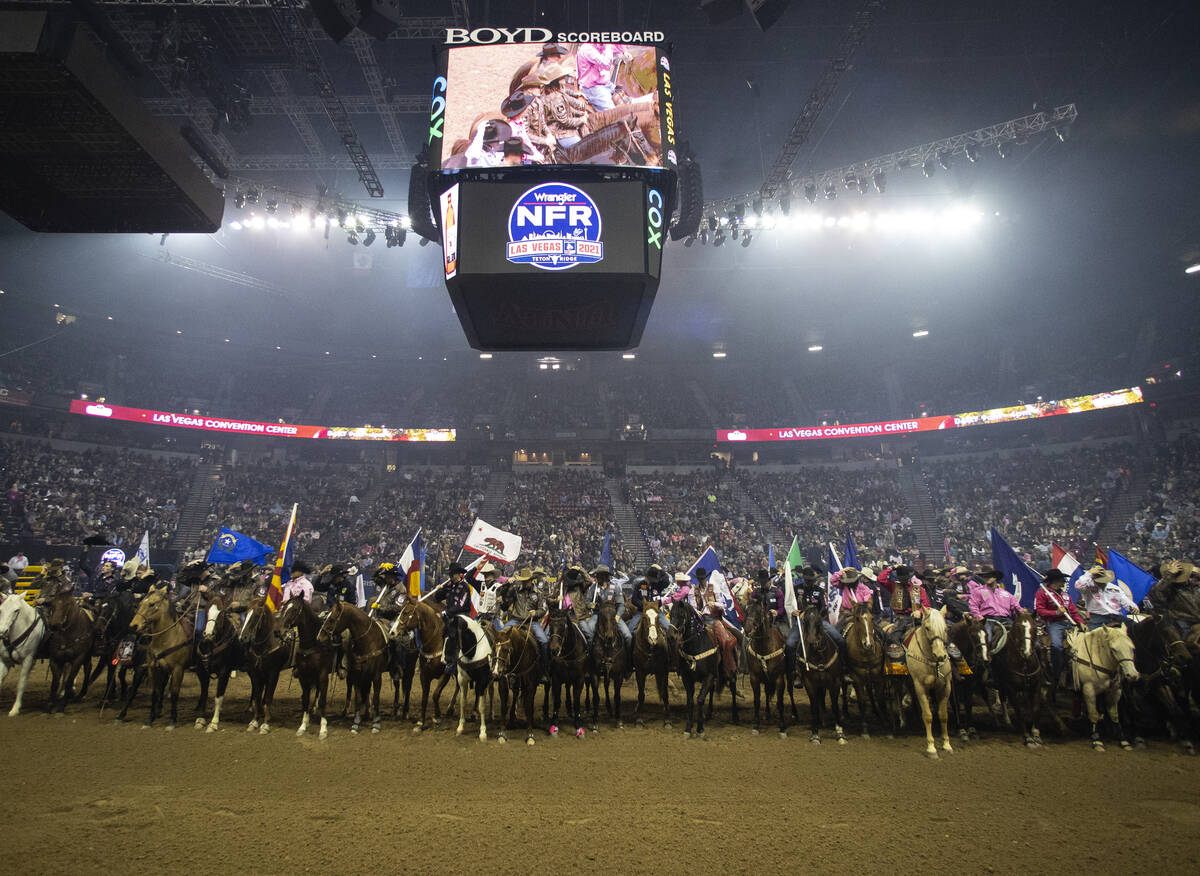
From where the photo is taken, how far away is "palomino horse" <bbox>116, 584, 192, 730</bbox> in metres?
9.23

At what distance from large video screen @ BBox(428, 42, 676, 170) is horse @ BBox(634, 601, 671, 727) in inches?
314

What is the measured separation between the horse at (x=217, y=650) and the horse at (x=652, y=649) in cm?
737

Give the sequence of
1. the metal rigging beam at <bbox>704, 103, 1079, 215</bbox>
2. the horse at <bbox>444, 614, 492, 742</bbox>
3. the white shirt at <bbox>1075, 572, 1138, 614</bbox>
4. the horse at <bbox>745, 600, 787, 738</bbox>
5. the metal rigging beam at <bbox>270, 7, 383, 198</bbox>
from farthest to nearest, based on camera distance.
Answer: the metal rigging beam at <bbox>704, 103, 1079, 215</bbox> → the metal rigging beam at <bbox>270, 7, 383, 198</bbox> → the white shirt at <bbox>1075, 572, 1138, 614</bbox> → the horse at <bbox>745, 600, 787, 738</bbox> → the horse at <bbox>444, 614, 492, 742</bbox>

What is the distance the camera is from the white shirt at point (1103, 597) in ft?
32.8

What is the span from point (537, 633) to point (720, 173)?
19859 mm

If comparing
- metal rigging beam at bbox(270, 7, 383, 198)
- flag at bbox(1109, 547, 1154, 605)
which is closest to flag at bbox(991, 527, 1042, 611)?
flag at bbox(1109, 547, 1154, 605)

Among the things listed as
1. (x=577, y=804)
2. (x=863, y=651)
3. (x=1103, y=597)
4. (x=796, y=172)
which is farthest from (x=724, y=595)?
(x=796, y=172)

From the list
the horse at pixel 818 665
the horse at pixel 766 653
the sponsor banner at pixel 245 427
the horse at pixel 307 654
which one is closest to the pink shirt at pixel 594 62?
the horse at pixel 766 653

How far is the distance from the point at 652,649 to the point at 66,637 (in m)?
11.5

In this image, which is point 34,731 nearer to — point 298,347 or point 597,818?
point 597,818

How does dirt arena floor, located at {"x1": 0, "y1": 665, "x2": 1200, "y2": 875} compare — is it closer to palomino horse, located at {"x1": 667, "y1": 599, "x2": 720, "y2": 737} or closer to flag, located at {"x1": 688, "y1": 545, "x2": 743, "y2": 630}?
palomino horse, located at {"x1": 667, "y1": 599, "x2": 720, "y2": 737}

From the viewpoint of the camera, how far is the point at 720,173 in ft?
70.7

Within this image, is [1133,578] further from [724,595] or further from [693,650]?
[693,650]

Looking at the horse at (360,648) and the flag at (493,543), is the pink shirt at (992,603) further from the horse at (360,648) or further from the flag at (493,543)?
the horse at (360,648)
